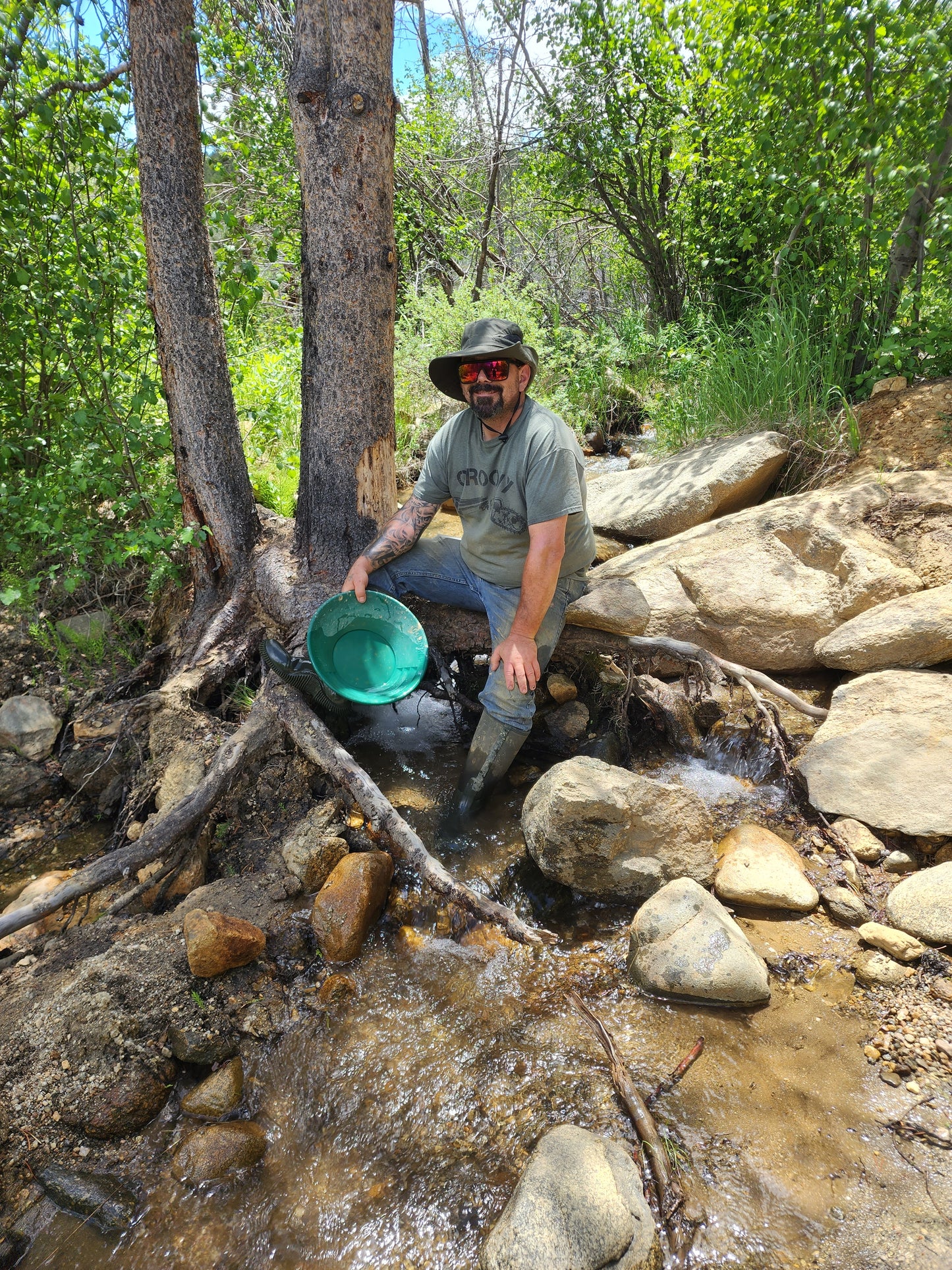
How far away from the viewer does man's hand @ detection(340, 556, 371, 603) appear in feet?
10.8

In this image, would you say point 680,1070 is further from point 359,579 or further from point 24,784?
point 24,784

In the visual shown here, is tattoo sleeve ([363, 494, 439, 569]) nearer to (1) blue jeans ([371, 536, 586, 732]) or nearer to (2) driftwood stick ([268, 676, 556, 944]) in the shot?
(1) blue jeans ([371, 536, 586, 732])

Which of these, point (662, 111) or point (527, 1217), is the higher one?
point (662, 111)

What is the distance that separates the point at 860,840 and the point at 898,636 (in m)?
1.07

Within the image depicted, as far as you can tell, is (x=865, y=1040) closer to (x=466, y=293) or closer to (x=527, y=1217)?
(x=527, y=1217)

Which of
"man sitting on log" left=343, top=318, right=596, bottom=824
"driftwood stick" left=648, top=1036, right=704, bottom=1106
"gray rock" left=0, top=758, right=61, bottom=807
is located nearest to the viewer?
Answer: "driftwood stick" left=648, top=1036, right=704, bottom=1106

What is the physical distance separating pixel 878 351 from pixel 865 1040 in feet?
14.5

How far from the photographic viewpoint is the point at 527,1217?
1.69m

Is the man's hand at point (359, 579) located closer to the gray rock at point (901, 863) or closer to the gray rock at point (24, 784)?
the gray rock at point (24, 784)

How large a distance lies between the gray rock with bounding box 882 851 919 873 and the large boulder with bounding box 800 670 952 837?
0.11m

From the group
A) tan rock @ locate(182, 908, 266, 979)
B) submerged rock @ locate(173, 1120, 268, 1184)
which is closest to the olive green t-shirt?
tan rock @ locate(182, 908, 266, 979)

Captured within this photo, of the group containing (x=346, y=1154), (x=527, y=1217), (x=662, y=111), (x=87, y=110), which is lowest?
(x=346, y=1154)

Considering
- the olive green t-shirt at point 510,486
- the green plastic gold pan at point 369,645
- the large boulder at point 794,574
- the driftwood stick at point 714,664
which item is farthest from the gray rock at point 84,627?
the driftwood stick at point 714,664

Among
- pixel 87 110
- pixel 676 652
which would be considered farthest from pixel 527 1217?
pixel 87 110
